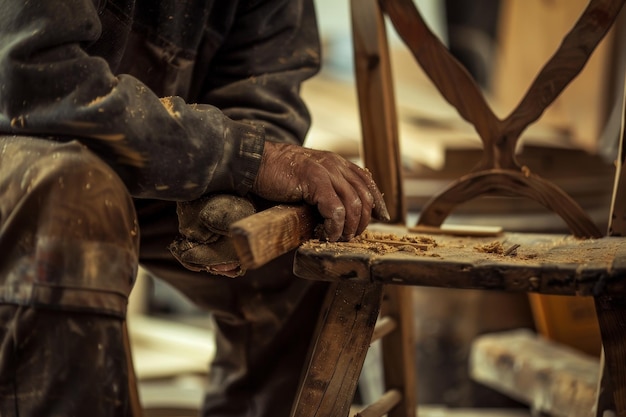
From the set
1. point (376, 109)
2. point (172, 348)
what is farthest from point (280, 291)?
point (172, 348)

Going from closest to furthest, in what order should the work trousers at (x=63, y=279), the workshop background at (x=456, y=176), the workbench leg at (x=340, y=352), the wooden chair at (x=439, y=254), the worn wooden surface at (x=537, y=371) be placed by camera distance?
the work trousers at (x=63, y=279), the wooden chair at (x=439, y=254), the workbench leg at (x=340, y=352), the worn wooden surface at (x=537, y=371), the workshop background at (x=456, y=176)

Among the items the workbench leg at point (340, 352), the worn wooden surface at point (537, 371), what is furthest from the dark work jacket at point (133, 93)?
the worn wooden surface at point (537, 371)

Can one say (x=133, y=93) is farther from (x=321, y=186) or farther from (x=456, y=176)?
(x=456, y=176)

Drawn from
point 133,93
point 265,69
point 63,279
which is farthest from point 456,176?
point 63,279

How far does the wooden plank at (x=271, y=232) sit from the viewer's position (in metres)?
1.08

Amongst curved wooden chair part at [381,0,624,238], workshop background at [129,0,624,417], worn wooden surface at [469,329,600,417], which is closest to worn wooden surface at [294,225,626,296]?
curved wooden chair part at [381,0,624,238]

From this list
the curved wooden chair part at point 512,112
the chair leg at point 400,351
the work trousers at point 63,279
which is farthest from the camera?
the chair leg at point 400,351

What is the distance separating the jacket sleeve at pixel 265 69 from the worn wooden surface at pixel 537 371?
88 centimetres

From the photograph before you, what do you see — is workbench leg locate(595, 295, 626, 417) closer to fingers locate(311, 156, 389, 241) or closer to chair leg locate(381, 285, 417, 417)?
fingers locate(311, 156, 389, 241)

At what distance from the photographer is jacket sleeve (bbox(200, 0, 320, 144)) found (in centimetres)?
157

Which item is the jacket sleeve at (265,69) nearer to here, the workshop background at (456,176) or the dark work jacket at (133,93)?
the dark work jacket at (133,93)

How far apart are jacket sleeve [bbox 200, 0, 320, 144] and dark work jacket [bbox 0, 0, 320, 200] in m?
0.01

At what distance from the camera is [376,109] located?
1.73 m

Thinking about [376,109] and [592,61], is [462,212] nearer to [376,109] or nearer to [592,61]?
[376,109]
